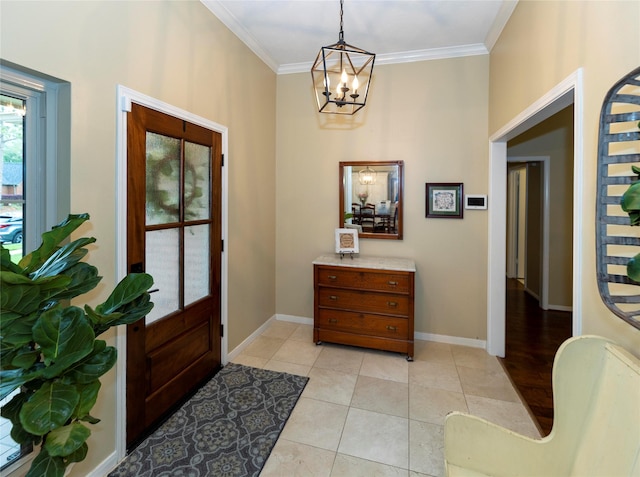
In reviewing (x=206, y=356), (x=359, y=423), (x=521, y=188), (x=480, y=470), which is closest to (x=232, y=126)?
(x=206, y=356)

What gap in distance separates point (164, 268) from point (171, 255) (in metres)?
0.11

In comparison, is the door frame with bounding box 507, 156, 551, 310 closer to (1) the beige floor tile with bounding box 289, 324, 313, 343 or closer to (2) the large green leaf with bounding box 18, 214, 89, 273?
(1) the beige floor tile with bounding box 289, 324, 313, 343

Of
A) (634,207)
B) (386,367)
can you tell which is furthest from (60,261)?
(386,367)

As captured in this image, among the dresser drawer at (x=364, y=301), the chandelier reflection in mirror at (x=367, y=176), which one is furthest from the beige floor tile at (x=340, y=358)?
the chandelier reflection in mirror at (x=367, y=176)

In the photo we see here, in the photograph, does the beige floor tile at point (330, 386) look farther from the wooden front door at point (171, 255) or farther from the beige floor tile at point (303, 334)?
the wooden front door at point (171, 255)

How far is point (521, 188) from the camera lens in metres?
6.30

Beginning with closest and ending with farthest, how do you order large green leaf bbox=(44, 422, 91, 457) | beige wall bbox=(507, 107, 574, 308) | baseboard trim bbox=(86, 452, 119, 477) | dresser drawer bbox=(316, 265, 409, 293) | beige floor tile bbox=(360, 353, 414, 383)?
large green leaf bbox=(44, 422, 91, 457) < baseboard trim bbox=(86, 452, 119, 477) < beige floor tile bbox=(360, 353, 414, 383) < dresser drawer bbox=(316, 265, 409, 293) < beige wall bbox=(507, 107, 574, 308)

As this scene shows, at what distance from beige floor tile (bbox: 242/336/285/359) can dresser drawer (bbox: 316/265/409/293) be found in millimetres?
826

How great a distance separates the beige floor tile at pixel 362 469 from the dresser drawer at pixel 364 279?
Result: 149 centimetres

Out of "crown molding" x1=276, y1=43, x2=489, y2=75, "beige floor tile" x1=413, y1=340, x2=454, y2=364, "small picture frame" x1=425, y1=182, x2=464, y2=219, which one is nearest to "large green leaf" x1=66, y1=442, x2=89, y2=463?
"beige floor tile" x1=413, y1=340, x2=454, y2=364

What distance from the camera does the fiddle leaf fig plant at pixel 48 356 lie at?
2.91 feet

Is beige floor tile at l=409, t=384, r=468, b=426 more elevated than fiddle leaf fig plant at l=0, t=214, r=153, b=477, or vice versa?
fiddle leaf fig plant at l=0, t=214, r=153, b=477

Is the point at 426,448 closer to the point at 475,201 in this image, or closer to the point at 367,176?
the point at 475,201

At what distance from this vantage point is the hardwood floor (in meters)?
2.36
